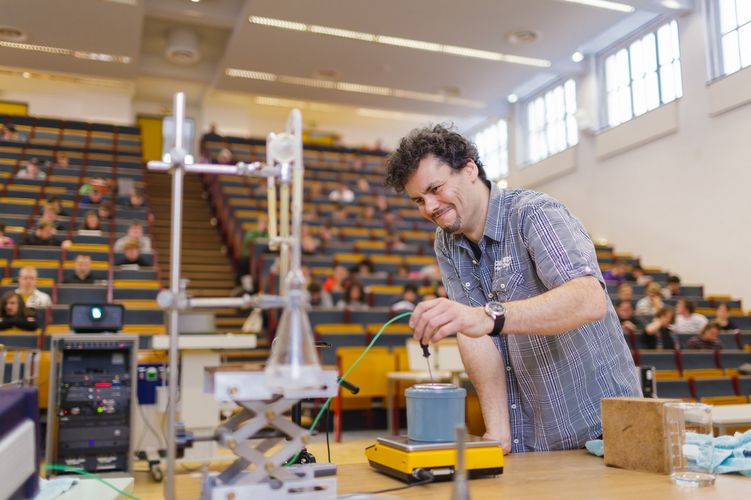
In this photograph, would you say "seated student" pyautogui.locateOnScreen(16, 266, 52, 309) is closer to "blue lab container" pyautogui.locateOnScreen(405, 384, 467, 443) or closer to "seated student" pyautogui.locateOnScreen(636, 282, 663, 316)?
"blue lab container" pyautogui.locateOnScreen(405, 384, 467, 443)

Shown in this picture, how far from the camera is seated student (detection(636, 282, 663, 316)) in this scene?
22.8 ft

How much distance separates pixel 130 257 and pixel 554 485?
617 centimetres

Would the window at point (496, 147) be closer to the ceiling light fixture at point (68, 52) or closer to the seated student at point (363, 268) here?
the seated student at point (363, 268)

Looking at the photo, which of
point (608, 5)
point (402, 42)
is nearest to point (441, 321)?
point (608, 5)

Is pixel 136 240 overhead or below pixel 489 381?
overhead

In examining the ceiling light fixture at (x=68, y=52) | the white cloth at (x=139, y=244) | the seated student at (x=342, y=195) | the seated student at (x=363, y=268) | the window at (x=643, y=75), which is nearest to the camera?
the white cloth at (x=139, y=244)

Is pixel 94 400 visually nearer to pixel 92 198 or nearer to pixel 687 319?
pixel 687 319

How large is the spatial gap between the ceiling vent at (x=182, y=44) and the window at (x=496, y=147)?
18.2 feet

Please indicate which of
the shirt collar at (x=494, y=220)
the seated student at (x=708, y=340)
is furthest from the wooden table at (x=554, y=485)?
the seated student at (x=708, y=340)

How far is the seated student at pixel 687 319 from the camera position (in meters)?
6.58

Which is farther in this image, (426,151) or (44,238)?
(44,238)

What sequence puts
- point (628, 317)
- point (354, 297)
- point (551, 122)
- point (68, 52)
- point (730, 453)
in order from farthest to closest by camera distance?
point (551, 122)
point (68, 52)
point (354, 297)
point (628, 317)
point (730, 453)

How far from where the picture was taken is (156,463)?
352 cm

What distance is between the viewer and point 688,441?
1141 millimetres
